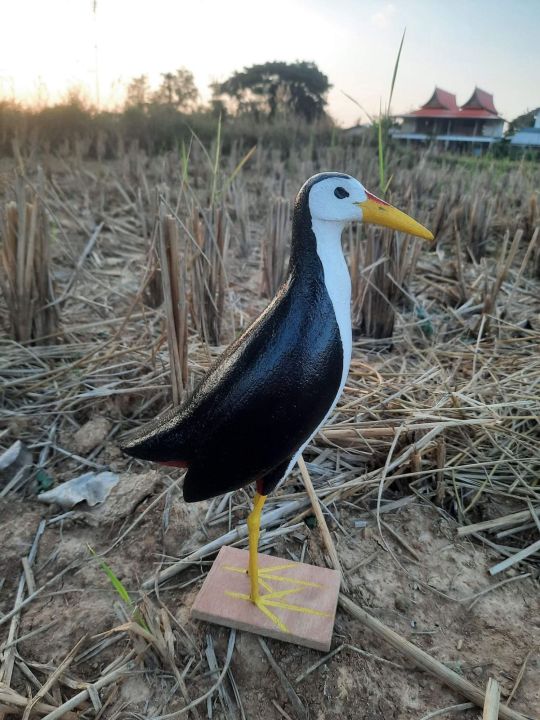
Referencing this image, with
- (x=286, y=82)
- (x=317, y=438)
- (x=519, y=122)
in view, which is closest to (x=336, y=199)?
(x=317, y=438)

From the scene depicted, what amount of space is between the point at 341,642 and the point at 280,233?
7.12 feet

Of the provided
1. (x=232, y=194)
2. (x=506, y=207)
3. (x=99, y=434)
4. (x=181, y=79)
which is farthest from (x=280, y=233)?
(x=181, y=79)

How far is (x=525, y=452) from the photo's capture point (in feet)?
5.46

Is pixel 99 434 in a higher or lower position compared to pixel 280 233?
lower

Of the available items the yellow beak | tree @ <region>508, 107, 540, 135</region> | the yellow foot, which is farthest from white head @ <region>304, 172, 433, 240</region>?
tree @ <region>508, 107, 540, 135</region>

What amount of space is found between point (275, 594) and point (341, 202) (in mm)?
1003

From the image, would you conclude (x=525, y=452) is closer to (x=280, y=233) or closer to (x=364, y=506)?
(x=364, y=506)

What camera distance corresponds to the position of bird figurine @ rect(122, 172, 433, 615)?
3.07 ft

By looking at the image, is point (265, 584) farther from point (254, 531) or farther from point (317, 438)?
point (317, 438)

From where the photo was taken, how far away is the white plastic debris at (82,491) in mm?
1515

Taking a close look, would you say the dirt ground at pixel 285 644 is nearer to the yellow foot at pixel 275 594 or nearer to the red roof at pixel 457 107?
the yellow foot at pixel 275 594

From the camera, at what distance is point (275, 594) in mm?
1237

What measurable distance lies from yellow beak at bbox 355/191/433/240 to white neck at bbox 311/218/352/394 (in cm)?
7

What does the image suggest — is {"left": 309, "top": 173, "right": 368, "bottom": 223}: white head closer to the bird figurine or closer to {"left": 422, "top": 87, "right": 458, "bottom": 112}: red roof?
the bird figurine
